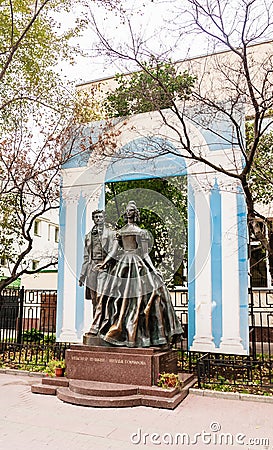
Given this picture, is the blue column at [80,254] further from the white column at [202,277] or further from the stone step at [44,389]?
the white column at [202,277]

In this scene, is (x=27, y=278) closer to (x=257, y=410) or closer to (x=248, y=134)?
(x=248, y=134)

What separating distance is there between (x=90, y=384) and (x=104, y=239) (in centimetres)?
279

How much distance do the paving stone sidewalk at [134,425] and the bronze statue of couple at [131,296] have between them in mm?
1317

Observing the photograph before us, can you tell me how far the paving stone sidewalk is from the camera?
4.98 metres

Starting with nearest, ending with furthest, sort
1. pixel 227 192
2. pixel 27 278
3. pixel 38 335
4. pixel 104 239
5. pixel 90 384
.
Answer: pixel 90 384 < pixel 104 239 < pixel 227 192 < pixel 38 335 < pixel 27 278

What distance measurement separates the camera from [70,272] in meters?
10.4

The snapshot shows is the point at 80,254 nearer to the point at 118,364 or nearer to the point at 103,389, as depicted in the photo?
the point at 118,364

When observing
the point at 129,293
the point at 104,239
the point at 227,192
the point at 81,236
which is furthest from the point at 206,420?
the point at 81,236

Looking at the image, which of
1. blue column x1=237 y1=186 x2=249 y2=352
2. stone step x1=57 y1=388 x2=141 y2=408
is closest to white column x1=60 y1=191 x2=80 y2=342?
stone step x1=57 y1=388 x2=141 y2=408

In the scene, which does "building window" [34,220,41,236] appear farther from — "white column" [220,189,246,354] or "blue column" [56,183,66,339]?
"white column" [220,189,246,354]

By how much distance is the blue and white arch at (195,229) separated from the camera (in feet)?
28.5

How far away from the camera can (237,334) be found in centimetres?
852

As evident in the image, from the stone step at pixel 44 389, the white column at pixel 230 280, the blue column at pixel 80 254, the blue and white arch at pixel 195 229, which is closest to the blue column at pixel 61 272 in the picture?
the blue and white arch at pixel 195 229

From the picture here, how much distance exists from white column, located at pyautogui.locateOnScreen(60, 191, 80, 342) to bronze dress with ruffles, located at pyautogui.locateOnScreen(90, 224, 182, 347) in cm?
249
